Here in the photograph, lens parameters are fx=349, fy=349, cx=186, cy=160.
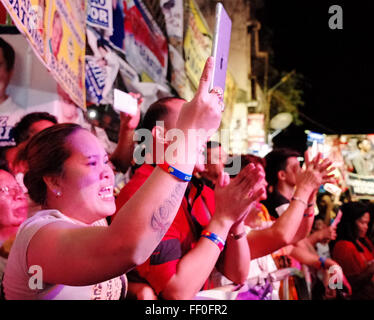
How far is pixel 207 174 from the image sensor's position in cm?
323

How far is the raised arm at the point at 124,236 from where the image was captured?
87 cm

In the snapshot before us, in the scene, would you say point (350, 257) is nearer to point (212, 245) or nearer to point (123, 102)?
point (212, 245)

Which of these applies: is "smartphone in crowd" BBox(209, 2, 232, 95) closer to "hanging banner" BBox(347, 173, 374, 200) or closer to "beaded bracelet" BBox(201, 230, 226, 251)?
"beaded bracelet" BBox(201, 230, 226, 251)

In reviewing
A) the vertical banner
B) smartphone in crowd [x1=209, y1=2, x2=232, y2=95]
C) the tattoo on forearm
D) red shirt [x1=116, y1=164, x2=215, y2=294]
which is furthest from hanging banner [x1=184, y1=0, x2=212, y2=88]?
the vertical banner

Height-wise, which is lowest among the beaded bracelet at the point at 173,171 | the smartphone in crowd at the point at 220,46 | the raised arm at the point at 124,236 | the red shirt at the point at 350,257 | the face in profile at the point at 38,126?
the red shirt at the point at 350,257

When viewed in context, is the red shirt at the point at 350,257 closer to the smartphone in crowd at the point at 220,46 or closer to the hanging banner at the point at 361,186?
the hanging banner at the point at 361,186

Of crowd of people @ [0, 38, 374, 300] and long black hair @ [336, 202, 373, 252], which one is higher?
crowd of people @ [0, 38, 374, 300]

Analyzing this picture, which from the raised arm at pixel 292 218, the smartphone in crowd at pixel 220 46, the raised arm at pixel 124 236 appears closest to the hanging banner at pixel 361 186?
the raised arm at pixel 292 218

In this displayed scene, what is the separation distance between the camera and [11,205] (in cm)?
163

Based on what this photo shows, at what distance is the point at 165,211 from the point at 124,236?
0.12m

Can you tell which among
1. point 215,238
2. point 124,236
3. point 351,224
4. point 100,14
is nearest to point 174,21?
point 100,14

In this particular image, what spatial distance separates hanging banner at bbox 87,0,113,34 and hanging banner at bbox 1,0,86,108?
15.0 inches

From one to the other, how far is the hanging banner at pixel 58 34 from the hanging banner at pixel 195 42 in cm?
334

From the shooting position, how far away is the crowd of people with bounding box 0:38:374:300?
91 centimetres
